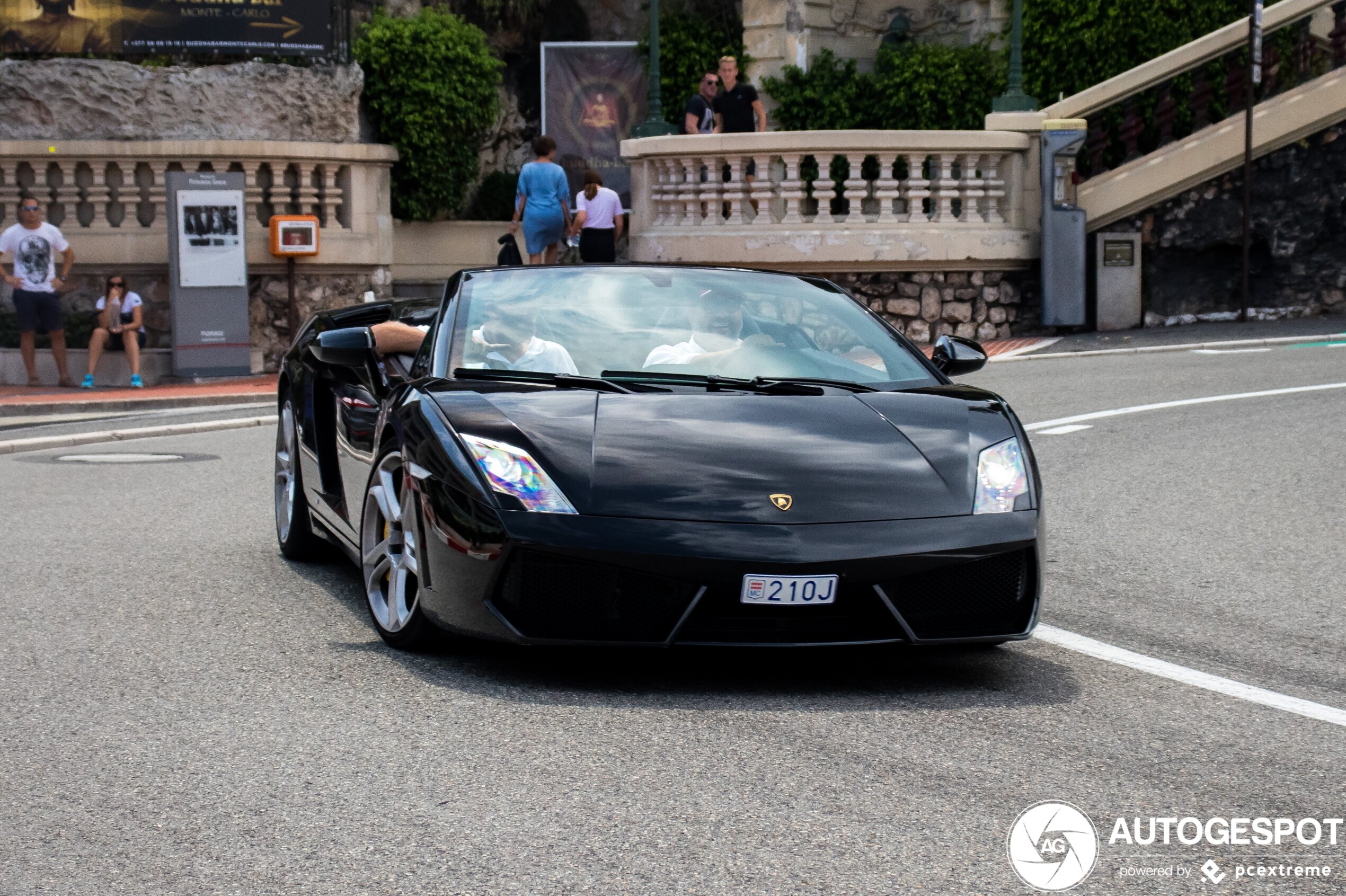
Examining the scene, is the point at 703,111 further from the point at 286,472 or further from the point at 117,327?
the point at 286,472

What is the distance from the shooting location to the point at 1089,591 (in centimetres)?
689

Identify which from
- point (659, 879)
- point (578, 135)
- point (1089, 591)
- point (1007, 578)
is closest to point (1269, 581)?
point (1089, 591)

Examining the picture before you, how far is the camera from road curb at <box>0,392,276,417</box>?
17531 millimetres

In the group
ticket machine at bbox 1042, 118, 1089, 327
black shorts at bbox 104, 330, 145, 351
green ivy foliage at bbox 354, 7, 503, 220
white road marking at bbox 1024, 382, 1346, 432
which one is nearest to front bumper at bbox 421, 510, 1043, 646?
white road marking at bbox 1024, 382, 1346, 432

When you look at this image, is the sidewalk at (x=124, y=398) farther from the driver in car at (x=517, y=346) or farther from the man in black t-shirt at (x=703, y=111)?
the driver in car at (x=517, y=346)

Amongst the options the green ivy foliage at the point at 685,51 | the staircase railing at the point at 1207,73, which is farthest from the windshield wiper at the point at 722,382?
the green ivy foliage at the point at 685,51

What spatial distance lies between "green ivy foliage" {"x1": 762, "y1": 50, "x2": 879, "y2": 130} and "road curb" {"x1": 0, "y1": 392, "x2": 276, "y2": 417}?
11.1m

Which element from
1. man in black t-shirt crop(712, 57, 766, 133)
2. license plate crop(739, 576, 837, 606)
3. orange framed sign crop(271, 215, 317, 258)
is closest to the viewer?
license plate crop(739, 576, 837, 606)

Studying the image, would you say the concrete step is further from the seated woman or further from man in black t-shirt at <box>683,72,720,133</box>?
the seated woman

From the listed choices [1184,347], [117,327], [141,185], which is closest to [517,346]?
[1184,347]

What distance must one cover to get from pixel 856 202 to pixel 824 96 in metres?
7.13

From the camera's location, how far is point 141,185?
2211cm

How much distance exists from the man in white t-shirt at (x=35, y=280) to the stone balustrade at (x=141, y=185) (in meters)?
1.44

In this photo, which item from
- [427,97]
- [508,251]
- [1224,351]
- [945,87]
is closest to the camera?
[1224,351]
